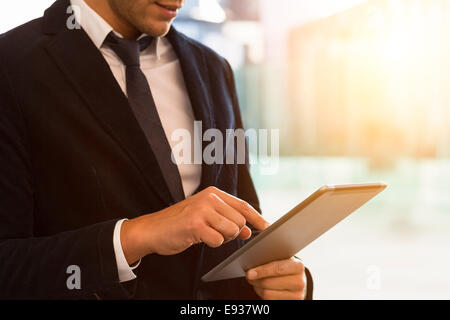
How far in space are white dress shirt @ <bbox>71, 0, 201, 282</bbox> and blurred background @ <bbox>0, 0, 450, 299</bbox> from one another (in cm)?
134

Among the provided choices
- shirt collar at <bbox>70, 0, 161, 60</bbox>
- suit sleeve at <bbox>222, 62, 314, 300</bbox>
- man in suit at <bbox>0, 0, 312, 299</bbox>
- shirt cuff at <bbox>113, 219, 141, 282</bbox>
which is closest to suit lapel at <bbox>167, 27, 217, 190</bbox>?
man in suit at <bbox>0, 0, 312, 299</bbox>

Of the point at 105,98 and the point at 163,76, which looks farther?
the point at 163,76

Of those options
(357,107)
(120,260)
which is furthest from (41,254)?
(357,107)

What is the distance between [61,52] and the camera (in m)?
1.21

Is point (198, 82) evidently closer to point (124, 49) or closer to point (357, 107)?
point (124, 49)

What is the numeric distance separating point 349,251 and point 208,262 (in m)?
3.93

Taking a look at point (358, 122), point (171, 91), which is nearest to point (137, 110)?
point (171, 91)

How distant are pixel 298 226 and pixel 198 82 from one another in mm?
657

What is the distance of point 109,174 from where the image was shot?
3.81 ft

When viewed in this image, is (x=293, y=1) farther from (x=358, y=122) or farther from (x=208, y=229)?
(x=208, y=229)

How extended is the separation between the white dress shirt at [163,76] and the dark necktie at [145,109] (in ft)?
0.09

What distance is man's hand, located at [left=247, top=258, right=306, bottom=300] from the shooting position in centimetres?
110

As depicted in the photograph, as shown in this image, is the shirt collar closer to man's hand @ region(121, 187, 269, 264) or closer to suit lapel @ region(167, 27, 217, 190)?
suit lapel @ region(167, 27, 217, 190)

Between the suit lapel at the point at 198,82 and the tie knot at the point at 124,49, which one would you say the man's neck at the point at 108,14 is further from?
the suit lapel at the point at 198,82
